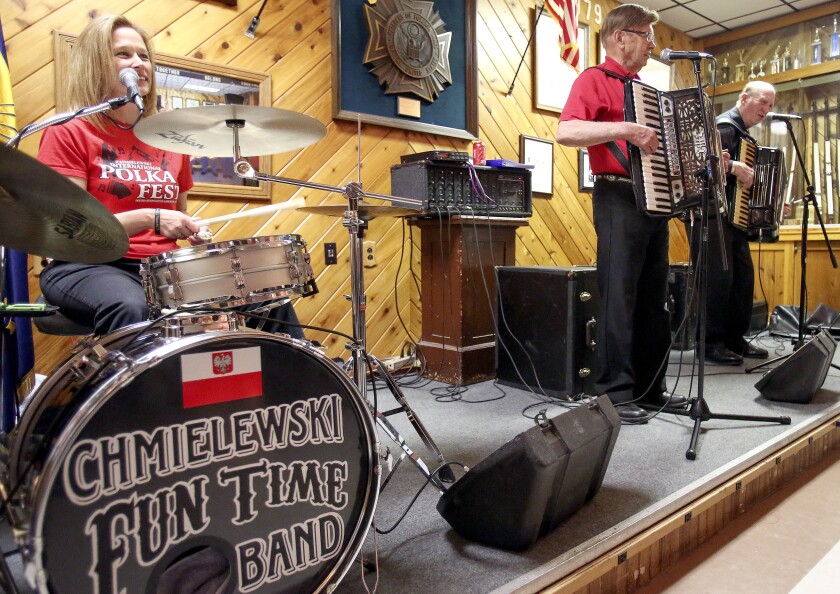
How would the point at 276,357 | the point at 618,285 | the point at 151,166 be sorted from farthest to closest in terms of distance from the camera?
the point at 618,285 → the point at 151,166 → the point at 276,357

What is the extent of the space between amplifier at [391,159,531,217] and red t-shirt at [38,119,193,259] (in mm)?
1247

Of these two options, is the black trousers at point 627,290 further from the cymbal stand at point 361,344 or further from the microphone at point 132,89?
the microphone at point 132,89

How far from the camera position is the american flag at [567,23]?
3424 millimetres

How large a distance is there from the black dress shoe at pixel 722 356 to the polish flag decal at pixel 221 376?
10.1 ft

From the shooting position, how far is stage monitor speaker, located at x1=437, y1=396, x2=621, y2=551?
3.96ft

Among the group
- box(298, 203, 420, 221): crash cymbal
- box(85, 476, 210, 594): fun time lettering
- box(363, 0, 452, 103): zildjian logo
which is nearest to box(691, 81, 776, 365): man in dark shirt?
box(363, 0, 452, 103): zildjian logo

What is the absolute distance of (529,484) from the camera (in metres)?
1.20

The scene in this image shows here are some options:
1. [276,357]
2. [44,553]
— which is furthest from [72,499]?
[276,357]

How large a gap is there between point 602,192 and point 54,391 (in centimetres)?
188

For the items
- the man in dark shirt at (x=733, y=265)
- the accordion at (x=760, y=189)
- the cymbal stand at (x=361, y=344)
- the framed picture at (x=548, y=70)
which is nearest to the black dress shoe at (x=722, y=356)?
the man in dark shirt at (x=733, y=265)

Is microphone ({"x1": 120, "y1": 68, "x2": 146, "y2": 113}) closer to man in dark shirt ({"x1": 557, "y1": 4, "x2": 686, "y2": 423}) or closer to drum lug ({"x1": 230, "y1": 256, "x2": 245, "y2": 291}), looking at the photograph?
drum lug ({"x1": 230, "y1": 256, "x2": 245, "y2": 291})

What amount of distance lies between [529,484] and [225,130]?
1.13 m

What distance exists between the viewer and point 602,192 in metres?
2.16

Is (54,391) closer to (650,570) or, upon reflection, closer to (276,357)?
(276,357)
